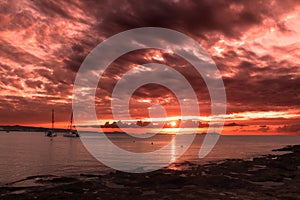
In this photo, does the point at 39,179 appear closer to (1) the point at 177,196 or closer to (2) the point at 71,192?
(2) the point at 71,192

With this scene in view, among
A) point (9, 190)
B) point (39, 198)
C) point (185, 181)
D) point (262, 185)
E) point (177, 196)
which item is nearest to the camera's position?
point (39, 198)

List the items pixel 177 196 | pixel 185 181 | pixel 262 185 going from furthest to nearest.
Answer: pixel 185 181 → pixel 262 185 → pixel 177 196

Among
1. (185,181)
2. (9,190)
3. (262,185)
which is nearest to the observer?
(9,190)

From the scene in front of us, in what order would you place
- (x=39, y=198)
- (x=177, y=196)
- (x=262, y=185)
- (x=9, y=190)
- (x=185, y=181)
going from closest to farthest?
(x=39, y=198), (x=177, y=196), (x=9, y=190), (x=262, y=185), (x=185, y=181)

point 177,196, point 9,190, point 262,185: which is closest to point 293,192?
point 262,185

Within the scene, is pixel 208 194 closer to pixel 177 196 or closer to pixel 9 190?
pixel 177 196

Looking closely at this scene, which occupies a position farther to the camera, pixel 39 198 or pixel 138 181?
pixel 138 181

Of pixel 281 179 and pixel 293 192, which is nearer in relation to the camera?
pixel 293 192

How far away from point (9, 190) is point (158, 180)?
18231 millimetres

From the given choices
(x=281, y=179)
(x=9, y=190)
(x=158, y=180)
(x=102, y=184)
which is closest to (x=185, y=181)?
(x=158, y=180)

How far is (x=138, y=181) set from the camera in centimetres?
3659

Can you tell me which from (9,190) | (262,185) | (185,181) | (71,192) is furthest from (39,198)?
(262,185)

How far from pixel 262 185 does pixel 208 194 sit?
9.33 m

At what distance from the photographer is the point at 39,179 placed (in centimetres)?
3772
